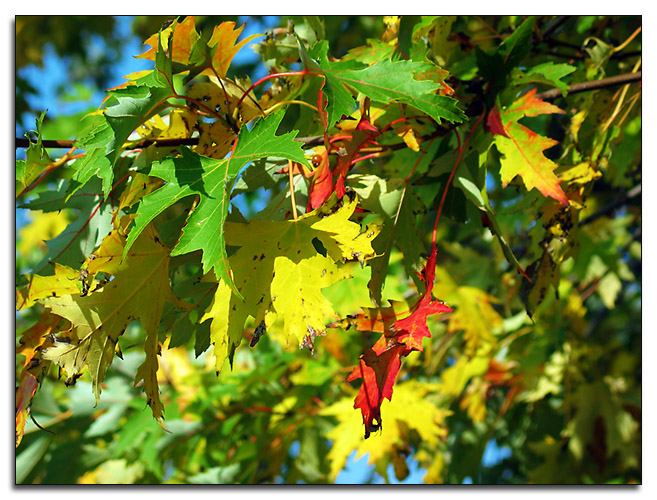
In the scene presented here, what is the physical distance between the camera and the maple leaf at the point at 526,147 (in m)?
0.94

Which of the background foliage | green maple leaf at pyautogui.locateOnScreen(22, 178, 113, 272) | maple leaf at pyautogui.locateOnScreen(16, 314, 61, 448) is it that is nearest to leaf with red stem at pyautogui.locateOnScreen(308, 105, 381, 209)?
the background foliage

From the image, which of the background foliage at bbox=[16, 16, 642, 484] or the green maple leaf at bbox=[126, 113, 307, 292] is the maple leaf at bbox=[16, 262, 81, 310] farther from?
the green maple leaf at bbox=[126, 113, 307, 292]

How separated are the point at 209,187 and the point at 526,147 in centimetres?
53

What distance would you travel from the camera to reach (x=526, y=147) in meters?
0.96

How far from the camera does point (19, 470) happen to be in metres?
1.69

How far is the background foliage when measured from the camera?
0.80 meters

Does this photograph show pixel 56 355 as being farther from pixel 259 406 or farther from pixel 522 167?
pixel 259 406

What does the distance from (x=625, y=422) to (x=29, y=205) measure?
2516 mm

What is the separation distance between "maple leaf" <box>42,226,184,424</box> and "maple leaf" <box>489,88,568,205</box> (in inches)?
22.6

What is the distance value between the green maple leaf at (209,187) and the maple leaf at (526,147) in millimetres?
415

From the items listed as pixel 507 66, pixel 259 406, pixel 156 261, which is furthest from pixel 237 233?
pixel 259 406

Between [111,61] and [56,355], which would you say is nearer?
[56,355]

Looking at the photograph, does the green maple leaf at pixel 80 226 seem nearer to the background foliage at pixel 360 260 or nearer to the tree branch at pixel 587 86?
the background foliage at pixel 360 260

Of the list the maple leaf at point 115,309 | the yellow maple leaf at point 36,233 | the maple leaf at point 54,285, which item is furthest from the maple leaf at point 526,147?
the yellow maple leaf at point 36,233
